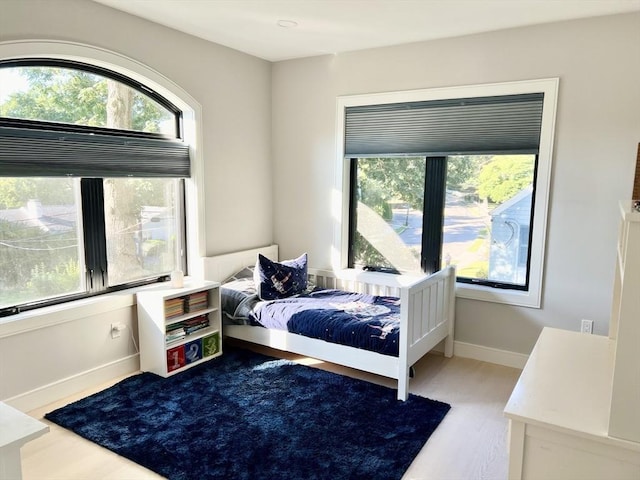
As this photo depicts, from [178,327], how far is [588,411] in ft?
9.23

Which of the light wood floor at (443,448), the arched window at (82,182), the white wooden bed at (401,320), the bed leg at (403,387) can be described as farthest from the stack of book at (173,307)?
the bed leg at (403,387)

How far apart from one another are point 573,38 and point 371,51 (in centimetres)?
152

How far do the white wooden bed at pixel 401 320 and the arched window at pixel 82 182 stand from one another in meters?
0.67

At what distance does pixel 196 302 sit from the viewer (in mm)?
3652

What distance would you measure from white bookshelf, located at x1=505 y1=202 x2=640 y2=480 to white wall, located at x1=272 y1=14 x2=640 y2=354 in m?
1.66

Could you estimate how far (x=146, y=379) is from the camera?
3312 millimetres

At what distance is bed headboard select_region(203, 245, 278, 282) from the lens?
3979 mm

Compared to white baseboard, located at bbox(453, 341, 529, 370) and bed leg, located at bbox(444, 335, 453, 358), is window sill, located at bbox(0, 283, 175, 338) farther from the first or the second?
white baseboard, located at bbox(453, 341, 529, 370)

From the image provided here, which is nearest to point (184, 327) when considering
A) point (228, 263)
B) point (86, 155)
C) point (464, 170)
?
point (228, 263)

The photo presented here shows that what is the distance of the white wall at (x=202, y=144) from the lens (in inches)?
110

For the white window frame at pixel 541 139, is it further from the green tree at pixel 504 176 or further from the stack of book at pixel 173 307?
the stack of book at pixel 173 307

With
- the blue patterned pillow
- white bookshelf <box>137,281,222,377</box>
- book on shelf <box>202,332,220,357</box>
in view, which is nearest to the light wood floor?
white bookshelf <box>137,281,222,377</box>

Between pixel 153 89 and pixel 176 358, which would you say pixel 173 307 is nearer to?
pixel 176 358

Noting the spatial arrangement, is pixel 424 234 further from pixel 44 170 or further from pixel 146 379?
pixel 44 170
